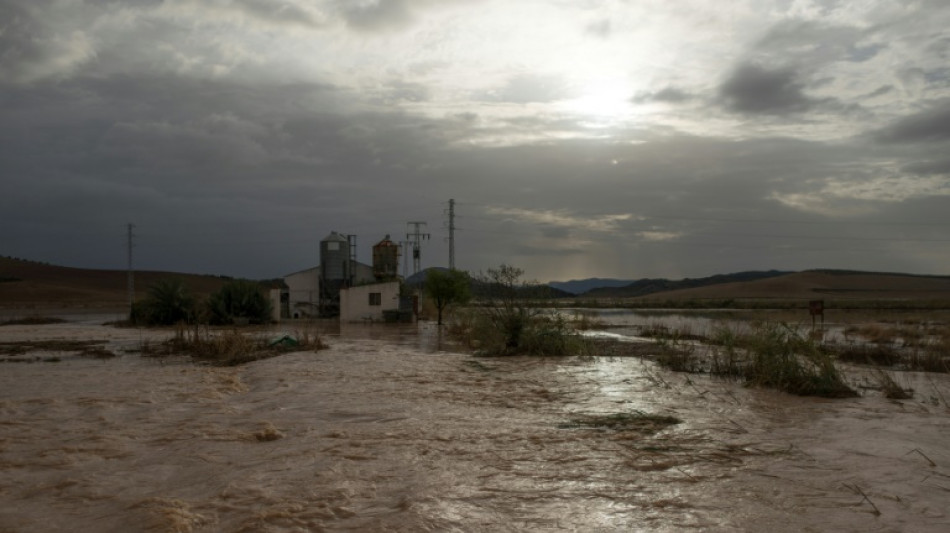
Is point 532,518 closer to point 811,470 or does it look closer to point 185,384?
point 811,470

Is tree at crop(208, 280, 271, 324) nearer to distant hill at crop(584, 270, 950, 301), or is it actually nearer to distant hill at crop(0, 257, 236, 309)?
distant hill at crop(0, 257, 236, 309)

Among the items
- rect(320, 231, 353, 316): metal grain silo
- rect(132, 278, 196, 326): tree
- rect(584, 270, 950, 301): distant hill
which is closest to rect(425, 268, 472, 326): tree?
rect(320, 231, 353, 316): metal grain silo

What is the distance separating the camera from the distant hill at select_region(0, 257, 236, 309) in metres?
84.6

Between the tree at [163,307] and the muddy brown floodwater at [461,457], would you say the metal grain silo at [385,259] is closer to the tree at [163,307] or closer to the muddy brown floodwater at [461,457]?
the tree at [163,307]

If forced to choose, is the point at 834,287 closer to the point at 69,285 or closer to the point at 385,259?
the point at 385,259

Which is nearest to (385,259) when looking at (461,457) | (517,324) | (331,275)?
(331,275)

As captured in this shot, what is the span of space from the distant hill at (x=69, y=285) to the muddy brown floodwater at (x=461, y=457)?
63.6 metres

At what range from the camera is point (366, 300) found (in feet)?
144

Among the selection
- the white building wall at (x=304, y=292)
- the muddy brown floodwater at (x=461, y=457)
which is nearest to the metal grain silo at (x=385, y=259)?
the white building wall at (x=304, y=292)

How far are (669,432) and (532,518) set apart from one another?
3992 mm

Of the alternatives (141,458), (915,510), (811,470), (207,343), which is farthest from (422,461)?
(207,343)

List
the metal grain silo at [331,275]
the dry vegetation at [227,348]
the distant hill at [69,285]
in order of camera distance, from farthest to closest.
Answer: the distant hill at [69,285] < the metal grain silo at [331,275] < the dry vegetation at [227,348]

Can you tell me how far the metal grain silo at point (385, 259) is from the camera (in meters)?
49.2

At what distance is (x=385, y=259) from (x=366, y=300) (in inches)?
237
